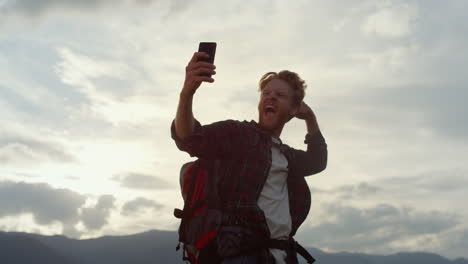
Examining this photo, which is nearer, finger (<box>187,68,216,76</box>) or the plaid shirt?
finger (<box>187,68,216,76</box>)

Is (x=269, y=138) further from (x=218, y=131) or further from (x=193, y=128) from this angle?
(x=193, y=128)

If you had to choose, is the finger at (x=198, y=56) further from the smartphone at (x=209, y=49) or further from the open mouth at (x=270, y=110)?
the open mouth at (x=270, y=110)

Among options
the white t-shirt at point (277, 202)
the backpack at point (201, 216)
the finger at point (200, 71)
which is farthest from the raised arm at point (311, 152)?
the finger at point (200, 71)

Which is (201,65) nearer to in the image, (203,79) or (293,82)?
(203,79)

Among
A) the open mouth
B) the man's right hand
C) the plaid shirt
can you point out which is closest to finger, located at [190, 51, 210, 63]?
the man's right hand

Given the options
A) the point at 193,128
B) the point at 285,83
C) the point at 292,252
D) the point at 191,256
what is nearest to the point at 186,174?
the point at 193,128

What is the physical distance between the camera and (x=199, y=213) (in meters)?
6.23

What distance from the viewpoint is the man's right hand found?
564cm

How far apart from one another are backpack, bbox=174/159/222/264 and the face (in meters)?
1.29

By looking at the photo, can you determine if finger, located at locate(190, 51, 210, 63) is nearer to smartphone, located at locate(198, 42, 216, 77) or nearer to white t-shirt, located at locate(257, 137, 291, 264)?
smartphone, located at locate(198, 42, 216, 77)

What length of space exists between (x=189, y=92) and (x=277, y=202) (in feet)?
6.56

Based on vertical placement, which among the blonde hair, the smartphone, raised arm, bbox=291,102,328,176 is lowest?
raised arm, bbox=291,102,328,176

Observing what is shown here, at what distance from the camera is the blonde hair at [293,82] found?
792 centimetres

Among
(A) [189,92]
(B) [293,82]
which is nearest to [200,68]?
(A) [189,92]
